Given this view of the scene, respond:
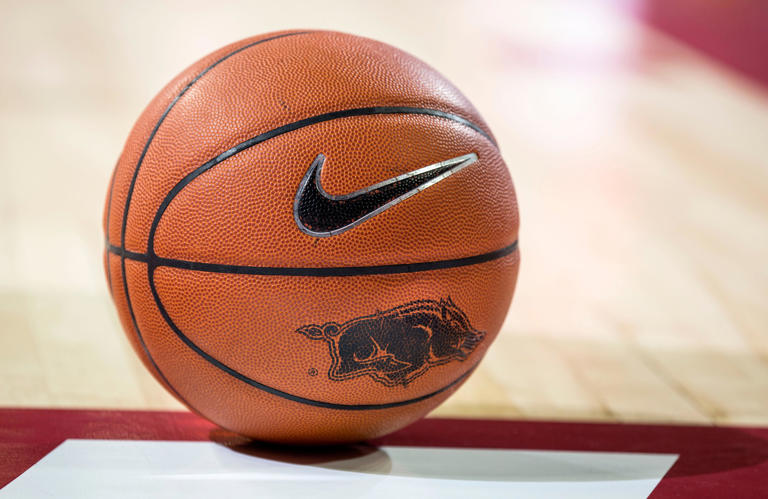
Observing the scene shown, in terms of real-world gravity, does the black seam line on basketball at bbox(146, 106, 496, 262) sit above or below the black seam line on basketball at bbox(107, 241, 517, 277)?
above

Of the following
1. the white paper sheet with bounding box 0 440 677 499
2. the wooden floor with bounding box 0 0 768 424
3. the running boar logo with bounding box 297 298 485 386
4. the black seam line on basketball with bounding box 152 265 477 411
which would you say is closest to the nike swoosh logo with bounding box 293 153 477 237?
the running boar logo with bounding box 297 298 485 386

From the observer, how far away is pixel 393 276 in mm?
1879

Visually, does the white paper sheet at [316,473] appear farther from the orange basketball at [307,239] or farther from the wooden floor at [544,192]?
the wooden floor at [544,192]

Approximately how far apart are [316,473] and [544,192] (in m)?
3.64

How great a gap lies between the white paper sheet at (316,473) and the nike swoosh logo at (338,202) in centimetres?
55

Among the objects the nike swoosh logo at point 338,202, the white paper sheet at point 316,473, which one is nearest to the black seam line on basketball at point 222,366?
the white paper sheet at point 316,473

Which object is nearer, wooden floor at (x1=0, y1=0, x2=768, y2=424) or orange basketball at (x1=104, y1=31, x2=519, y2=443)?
orange basketball at (x1=104, y1=31, x2=519, y2=443)

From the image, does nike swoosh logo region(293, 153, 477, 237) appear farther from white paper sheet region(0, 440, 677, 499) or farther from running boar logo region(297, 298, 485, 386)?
white paper sheet region(0, 440, 677, 499)

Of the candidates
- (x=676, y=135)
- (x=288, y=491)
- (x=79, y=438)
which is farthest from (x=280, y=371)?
(x=676, y=135)

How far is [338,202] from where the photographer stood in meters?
1.83

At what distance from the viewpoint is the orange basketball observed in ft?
6.05

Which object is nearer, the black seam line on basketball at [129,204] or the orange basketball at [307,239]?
the orange basketball at [307,239]

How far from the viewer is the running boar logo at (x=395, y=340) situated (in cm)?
188

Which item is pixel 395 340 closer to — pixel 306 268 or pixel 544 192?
pixel 306 268
